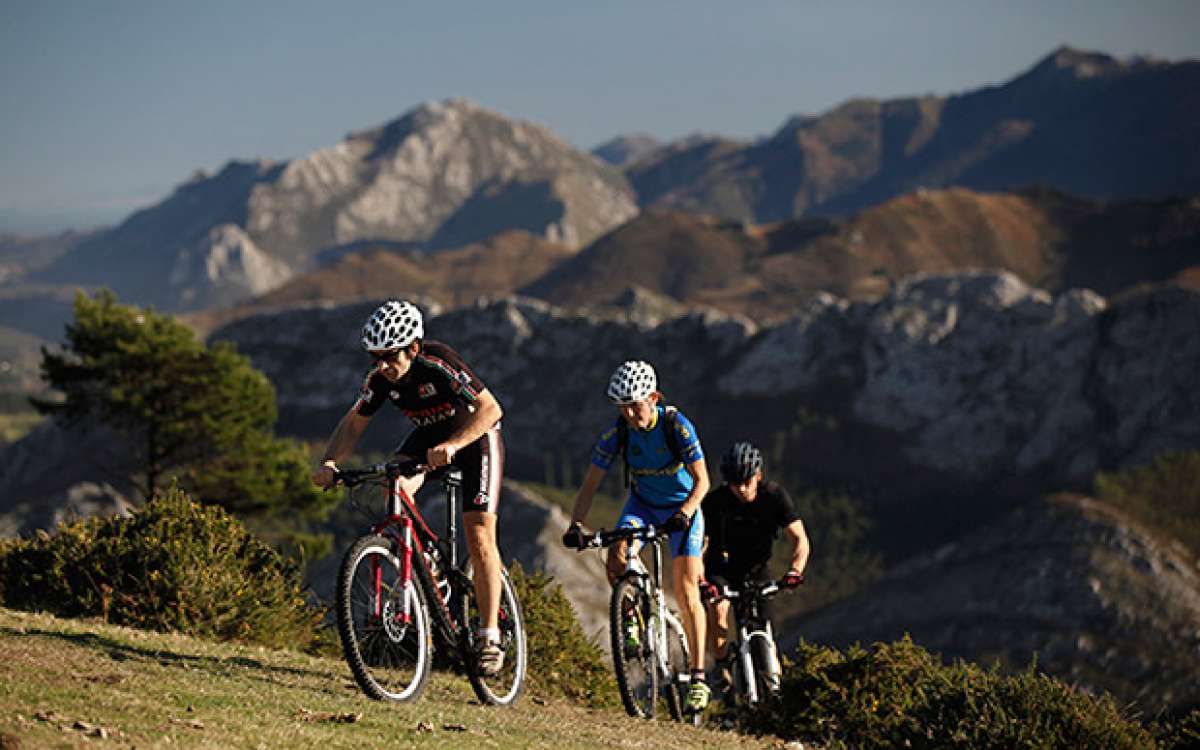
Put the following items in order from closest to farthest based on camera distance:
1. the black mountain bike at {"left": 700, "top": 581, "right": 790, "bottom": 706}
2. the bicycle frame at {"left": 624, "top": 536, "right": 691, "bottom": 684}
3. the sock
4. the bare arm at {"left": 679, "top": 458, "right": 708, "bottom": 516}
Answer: the sock, the bare arm at {"left": 679, "top": 458, "right": 708, "bottom": 516}, the bicycle frame at {"left": 624, "top": 536, "right": 691, "bottom": 684}, the black mountain bike at {"left": 700, "top": 581, "right": 790, "bottom": 706}

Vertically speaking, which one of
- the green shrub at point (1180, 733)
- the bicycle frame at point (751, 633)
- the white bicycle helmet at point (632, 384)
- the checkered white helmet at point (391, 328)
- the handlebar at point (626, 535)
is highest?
the checkered white helmet at point (391, 328)

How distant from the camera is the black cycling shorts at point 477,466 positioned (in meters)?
9.60

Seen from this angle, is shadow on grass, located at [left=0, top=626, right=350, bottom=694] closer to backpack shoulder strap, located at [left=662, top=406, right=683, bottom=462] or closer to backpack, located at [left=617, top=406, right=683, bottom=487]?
backpack, located at [left=617, top=406, right=683, bottom=487]

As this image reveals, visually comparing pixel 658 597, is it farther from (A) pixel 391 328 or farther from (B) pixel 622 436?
(A) pixel 391 328

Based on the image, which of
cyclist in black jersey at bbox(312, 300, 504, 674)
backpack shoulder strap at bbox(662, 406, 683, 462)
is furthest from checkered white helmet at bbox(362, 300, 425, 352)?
backpack shoulder strap at bbox(662, 406, 683, 462)

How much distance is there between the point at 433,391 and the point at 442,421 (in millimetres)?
327

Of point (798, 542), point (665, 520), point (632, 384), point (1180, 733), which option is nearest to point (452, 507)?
point (632, 384)

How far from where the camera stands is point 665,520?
1143 cm

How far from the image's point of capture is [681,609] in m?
11.4

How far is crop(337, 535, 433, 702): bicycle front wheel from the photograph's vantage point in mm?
8734

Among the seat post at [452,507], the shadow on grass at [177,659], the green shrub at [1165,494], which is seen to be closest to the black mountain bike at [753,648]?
the seat post at [452,507]

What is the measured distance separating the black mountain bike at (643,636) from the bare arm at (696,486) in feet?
1.26

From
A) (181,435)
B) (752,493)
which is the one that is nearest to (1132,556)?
(181,435)

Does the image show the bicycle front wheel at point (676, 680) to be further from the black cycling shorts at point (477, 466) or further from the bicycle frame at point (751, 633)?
the black cycling shorts at point (477, 466)
